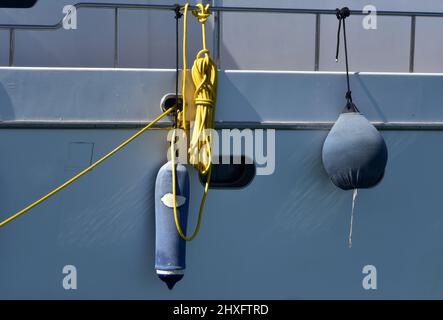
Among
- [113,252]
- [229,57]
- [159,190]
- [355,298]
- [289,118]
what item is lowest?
[355,298]

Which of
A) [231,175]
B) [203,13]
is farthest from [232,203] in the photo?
[203,13]

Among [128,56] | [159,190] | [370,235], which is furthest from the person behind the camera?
[128,56]

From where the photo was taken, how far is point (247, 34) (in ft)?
14.3

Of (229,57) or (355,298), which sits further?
(229,57)

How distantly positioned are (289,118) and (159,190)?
806 mm

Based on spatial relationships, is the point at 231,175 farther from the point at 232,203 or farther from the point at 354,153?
the point at 354,153

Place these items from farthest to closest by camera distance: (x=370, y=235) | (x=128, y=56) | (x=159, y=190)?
(x=128, y=56)
(x=370, y=235)
(x=159, y=190)

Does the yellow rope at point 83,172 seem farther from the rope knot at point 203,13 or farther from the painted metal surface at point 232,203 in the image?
the rope knot at point 203,13

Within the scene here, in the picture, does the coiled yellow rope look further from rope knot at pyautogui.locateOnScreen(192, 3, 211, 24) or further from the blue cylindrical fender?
rope knot at pyautogui.locateOnScreen(192, 3, 211, 24)

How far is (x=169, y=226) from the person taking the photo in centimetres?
358

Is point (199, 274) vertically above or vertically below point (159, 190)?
below

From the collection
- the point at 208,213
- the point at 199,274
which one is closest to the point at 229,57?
the point at 208,213

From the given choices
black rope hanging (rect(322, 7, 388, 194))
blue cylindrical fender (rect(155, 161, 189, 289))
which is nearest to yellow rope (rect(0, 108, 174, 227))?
blue cylindrical fender (rect(155, 161, 189, 289))

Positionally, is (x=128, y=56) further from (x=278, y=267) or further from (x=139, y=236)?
(x=278, y=267)
